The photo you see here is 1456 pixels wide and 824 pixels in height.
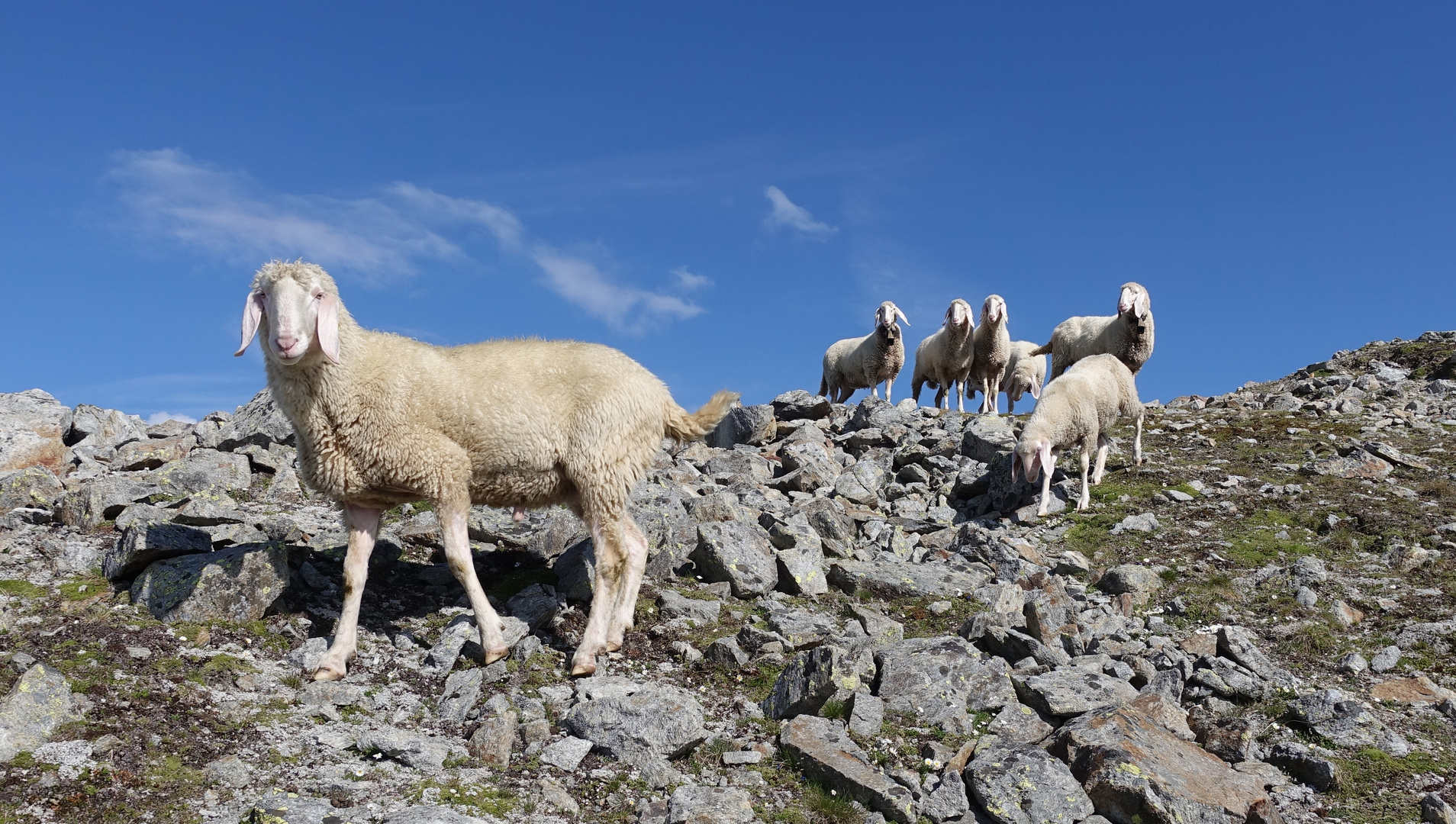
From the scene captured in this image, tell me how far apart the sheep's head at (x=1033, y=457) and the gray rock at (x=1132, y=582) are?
3476 millimetres

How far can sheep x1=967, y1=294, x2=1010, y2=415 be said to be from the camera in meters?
27.2

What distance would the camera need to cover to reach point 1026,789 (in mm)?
5941

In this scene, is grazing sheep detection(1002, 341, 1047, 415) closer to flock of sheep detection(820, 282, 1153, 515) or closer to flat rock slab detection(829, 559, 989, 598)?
flock of sheep detection(820, 282, 1153, 515)

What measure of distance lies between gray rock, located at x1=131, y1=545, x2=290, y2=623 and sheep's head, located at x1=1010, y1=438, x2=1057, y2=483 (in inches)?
452

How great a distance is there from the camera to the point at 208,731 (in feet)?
19.7

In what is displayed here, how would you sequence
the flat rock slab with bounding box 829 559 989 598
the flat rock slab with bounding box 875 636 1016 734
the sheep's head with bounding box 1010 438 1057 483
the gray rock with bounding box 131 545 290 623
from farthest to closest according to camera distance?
the sheep's head with bounding box 1010 438 1057 483 < the flat rock slab with bounding box 829 559 989 598 < the gray rock with bounding box 131 545 290 623 < the flat rock slab with bounding box 875 636 1016 734

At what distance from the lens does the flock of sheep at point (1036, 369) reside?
16031 millimetres

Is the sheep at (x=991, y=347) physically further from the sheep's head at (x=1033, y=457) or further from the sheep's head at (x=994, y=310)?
the sheep's head at (x=1033, y=457)

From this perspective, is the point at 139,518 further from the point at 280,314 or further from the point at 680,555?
the point at 680,555

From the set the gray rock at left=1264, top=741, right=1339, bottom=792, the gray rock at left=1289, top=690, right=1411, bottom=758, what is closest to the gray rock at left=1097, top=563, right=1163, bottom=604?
the gray rock at left=1289, top=690, right=1411, bottom=758

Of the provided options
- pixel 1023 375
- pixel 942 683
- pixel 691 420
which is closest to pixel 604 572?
Answer: pixel 691 420

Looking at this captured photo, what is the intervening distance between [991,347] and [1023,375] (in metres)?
3.38

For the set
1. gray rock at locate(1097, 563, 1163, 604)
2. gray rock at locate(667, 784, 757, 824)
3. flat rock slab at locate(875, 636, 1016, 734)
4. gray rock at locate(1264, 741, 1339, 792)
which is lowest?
gray rock at locate(667, 784, 757, 824)

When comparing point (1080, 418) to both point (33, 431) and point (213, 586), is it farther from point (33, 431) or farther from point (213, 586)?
point (33, 431)
